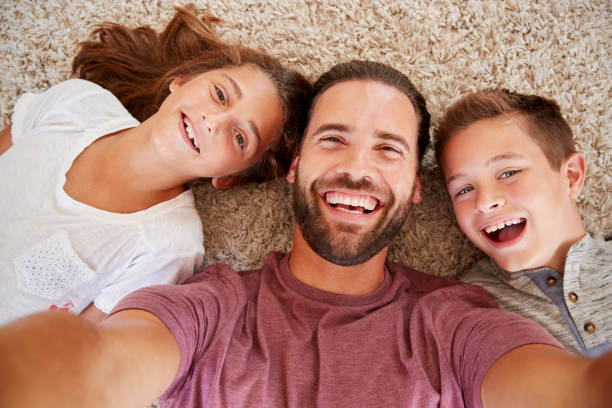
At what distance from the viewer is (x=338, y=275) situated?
1262mm

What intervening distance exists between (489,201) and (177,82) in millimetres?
1140

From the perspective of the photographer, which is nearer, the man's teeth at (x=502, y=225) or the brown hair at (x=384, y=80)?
the man's teeth at (x=502, y=225)

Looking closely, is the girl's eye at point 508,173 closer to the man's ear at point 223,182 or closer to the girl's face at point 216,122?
the girl's face at point 216,122

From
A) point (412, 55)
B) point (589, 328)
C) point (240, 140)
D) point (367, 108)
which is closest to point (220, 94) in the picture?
point (240, 140)

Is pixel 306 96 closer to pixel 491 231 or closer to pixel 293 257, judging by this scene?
pixel 293 257

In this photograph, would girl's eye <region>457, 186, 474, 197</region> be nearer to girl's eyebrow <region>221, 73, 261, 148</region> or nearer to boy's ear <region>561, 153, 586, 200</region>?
boy's ear <region>561, 153, 586, 200</region>

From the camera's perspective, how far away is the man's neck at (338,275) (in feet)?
4.15

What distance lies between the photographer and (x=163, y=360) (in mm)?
854

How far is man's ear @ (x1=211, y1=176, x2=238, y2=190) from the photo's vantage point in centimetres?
150

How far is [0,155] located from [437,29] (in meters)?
1.73

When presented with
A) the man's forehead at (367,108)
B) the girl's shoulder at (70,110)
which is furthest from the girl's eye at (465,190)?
the girl's shoulder at (70,110)

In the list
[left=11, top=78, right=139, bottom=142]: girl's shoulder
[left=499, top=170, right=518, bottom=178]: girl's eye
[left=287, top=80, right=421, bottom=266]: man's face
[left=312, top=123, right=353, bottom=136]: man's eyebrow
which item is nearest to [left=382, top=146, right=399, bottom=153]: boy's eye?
[left=287, top=80, right=421, bottom=266]: man's face

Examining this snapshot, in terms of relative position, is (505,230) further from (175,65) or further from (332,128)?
(175,65)

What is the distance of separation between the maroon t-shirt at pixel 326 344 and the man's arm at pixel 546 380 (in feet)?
0.11
